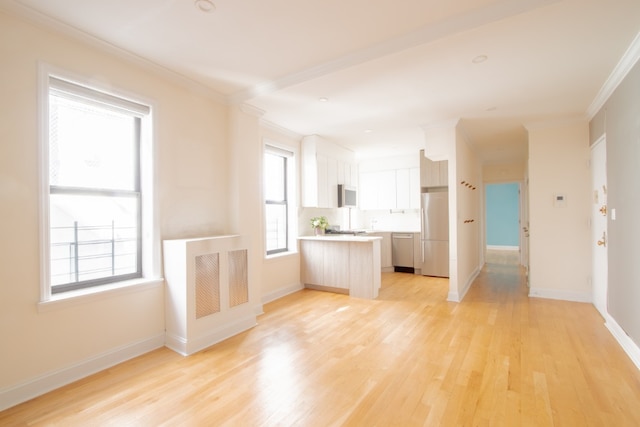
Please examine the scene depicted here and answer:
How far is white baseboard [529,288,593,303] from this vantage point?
435 centimetres

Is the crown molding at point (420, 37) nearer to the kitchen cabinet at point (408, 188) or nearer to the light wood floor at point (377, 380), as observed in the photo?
the light wood floor at point (377, 380)

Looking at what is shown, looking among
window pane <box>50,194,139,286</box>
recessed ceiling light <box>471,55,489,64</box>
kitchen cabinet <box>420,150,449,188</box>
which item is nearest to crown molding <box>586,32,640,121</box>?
recessed ceiling light <box>471,55,489,64</box>

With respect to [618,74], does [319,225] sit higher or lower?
lower

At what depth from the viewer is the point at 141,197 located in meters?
3.01

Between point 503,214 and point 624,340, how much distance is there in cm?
825

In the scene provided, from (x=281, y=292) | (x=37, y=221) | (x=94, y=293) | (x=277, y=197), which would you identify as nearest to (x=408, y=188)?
(x=277, y=197)

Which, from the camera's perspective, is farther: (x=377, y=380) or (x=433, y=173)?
(x=433, y=173)

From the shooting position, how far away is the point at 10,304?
210 cm

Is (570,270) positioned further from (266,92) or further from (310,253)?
(266,92)

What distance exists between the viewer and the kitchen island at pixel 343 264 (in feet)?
Answer: 15.1

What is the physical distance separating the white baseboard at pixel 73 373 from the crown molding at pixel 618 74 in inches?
196

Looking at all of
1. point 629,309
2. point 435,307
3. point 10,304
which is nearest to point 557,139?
point 629,309

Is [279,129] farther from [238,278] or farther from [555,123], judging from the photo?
[555,123]

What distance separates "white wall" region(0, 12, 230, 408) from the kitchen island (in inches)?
90.2
